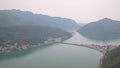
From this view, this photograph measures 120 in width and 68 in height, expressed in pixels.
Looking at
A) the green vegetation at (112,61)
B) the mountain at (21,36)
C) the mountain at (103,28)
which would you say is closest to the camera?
the green vegetation at (112,61)

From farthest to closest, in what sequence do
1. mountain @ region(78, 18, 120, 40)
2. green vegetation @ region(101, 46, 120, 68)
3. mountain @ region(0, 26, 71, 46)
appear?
mountain @ region(78, 18, 120, 40), mountain @ region(0, 26, 71, 46), green vegetation @ region(101, 46, 120, 68)

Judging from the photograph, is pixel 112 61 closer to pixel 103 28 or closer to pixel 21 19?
pixel 103 28

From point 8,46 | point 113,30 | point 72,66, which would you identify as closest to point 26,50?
point 8,46

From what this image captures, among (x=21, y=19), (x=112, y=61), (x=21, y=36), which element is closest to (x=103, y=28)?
(x=21, y=19)

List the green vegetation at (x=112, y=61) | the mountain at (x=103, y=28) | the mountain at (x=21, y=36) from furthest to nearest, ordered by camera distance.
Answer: the mountain at (x=103, y=28) → the mountain at (x=21, y=36) → the green vegetation at (x=112, y=61)

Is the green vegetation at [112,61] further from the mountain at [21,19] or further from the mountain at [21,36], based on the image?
the mountain at [21,19]

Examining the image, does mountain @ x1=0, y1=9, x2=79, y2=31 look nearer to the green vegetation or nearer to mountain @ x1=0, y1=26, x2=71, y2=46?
mountain @ x1=0, y1=26, x2=71, y2=46

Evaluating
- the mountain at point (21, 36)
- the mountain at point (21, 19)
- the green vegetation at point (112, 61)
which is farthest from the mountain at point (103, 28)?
the green vegetation at point (112, 61)

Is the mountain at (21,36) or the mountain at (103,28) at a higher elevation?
the mountain at (103,28)

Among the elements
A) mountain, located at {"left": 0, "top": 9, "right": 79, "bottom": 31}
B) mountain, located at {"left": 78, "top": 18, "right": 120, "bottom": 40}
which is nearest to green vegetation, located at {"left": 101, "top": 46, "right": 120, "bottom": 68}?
mountain, located at {"left": 78, "top": 18, "right": 120, "bottom": 40}

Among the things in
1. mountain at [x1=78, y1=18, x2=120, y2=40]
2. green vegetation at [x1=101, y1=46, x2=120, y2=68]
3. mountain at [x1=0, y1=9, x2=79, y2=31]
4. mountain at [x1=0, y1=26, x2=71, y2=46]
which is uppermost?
mountain at [x1=0, y1=9, x2=79, y2=31]

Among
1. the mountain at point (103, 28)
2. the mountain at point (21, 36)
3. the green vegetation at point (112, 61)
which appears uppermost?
the mountain at point (103, 28)
